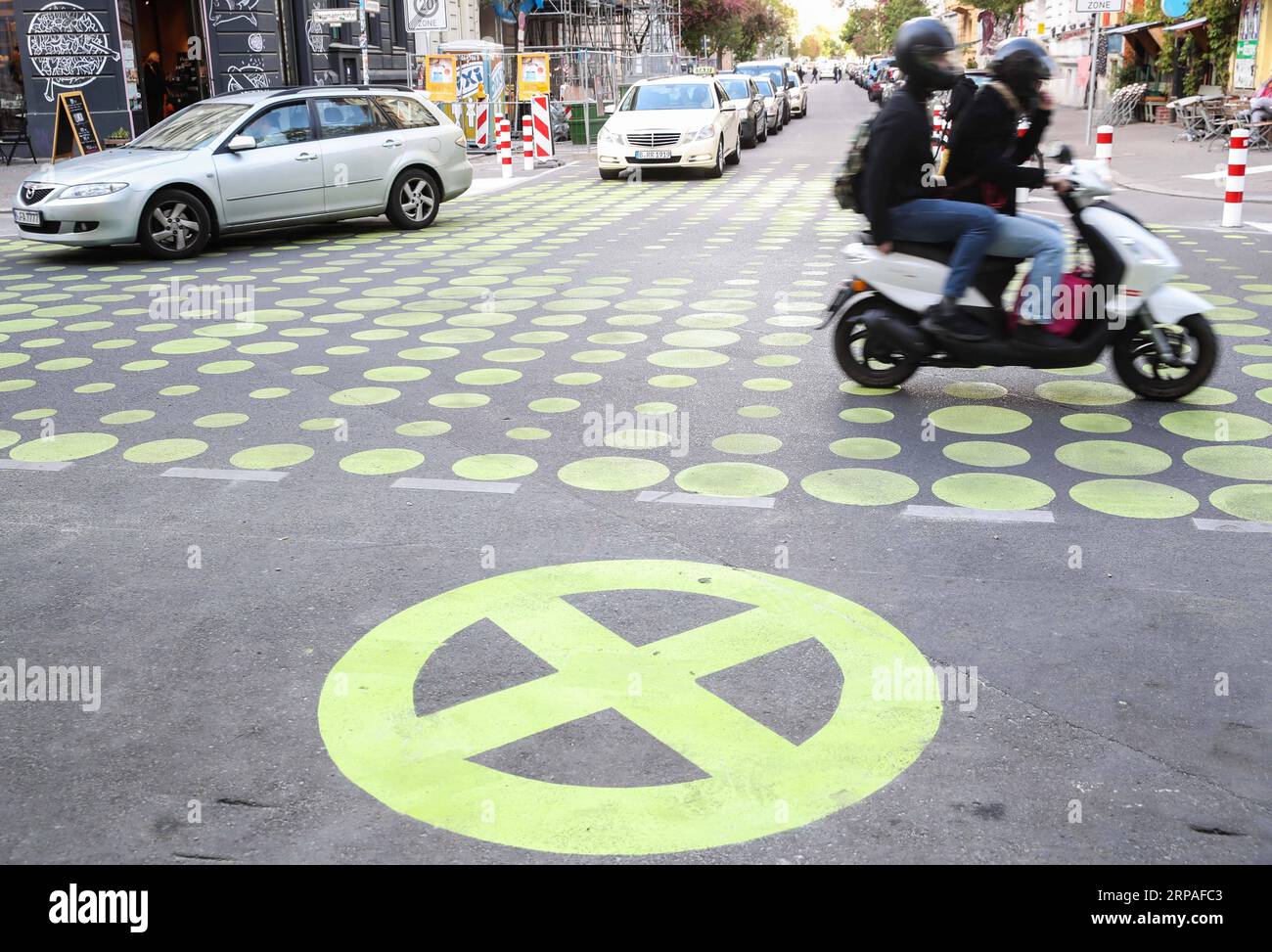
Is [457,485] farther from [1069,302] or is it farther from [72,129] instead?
[72,129]

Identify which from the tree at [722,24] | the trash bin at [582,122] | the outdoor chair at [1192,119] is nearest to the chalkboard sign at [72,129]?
the trash bin at [582,122]

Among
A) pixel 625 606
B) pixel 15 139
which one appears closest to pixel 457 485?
pixel 625 606

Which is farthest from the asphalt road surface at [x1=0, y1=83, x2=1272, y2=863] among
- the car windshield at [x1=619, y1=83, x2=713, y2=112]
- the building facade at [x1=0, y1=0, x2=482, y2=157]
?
the building facade at [x1=0, y1=0, x2=482, y2=157]

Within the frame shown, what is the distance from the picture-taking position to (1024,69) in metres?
5.98

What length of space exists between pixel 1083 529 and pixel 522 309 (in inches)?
216

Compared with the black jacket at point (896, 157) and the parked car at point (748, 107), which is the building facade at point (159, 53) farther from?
the black jacket at point (896, 157)

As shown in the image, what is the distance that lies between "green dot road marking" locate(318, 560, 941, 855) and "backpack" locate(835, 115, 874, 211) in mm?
2779

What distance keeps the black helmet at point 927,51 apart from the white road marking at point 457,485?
107 inches

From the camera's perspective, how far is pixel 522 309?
9289 mm

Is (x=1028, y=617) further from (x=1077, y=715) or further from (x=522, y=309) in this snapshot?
(x=522, y=309)

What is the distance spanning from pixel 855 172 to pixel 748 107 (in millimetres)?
22082

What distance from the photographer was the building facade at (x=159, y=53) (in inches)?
867

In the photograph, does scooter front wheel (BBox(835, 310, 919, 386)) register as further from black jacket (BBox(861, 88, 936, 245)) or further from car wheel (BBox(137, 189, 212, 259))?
car wheel (BBox(137, 189, 212, 259))
